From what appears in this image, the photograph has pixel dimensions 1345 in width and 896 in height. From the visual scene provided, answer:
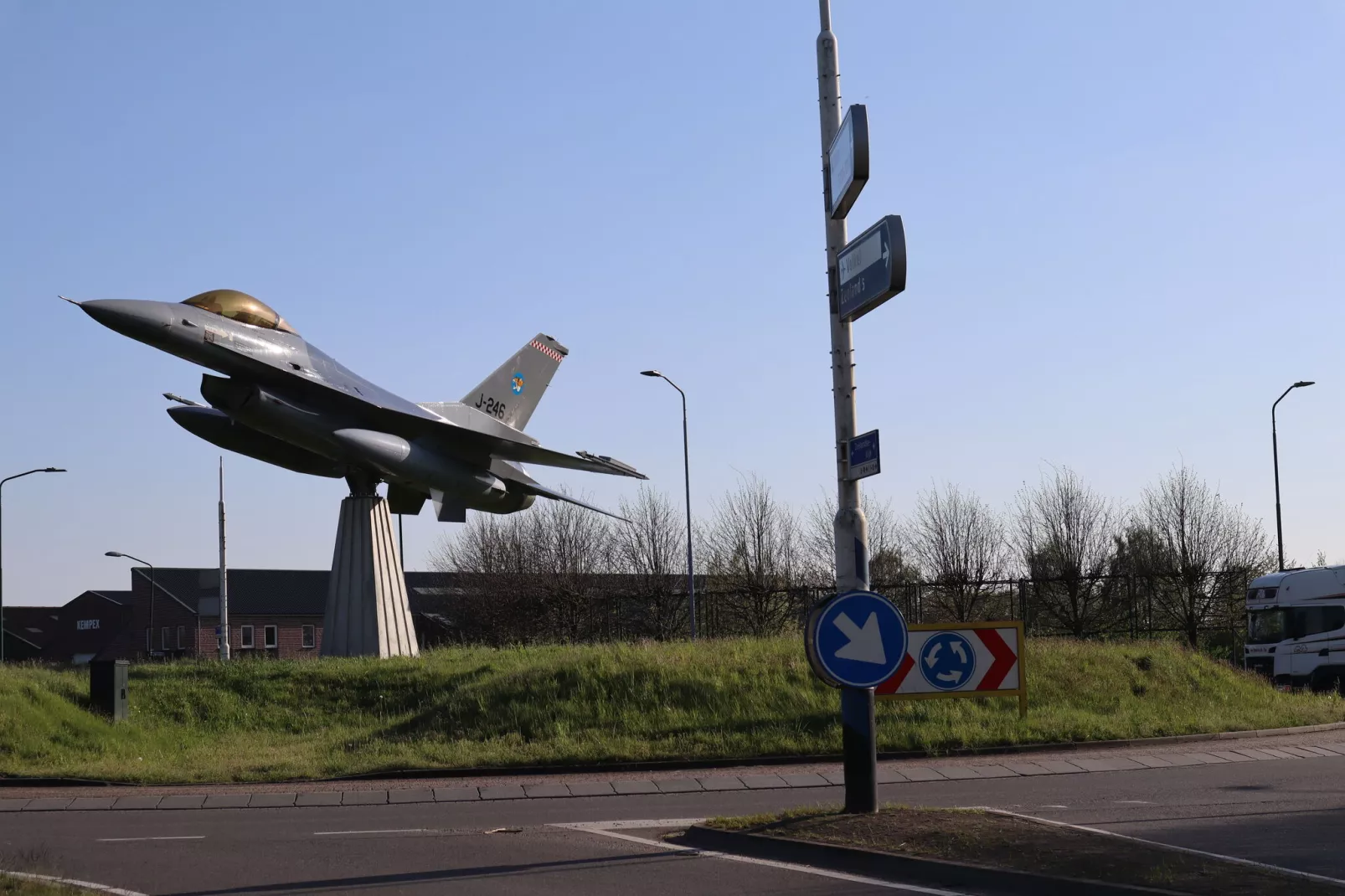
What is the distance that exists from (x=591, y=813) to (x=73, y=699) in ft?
46.5

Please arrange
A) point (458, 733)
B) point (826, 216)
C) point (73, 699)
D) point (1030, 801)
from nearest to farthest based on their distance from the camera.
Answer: point (826, 216) < point (1030, 801) < point (458, 733) < point (73, 699)

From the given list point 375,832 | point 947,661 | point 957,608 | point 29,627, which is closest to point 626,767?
point 947,661

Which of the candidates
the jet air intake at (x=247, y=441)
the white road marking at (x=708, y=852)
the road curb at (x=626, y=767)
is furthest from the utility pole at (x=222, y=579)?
the white road marking at (x=708, y=852)

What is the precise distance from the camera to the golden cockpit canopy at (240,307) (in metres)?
26.9

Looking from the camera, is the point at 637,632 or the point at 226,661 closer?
the point at 226,661

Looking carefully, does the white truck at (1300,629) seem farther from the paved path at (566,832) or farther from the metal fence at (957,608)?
the paved path at (566,832)

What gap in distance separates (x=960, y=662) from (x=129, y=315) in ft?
55.2

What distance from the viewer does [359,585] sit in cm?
3070

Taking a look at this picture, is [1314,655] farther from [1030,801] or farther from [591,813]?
[591,813]

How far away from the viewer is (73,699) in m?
24.2

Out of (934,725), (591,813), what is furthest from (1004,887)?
(934,725)

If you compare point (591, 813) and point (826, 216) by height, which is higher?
Result: point (826, 216)

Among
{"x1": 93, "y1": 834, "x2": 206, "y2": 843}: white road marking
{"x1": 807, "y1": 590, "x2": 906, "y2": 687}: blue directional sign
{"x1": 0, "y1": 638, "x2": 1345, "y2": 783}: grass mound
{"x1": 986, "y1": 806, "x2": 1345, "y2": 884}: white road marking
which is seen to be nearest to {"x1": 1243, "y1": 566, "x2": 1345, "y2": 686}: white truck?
{"x1": 0, "y1": 638, "x2": 1345, "y2": 783}: grass mound

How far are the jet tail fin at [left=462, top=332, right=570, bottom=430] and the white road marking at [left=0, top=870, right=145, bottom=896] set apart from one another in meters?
25.1
